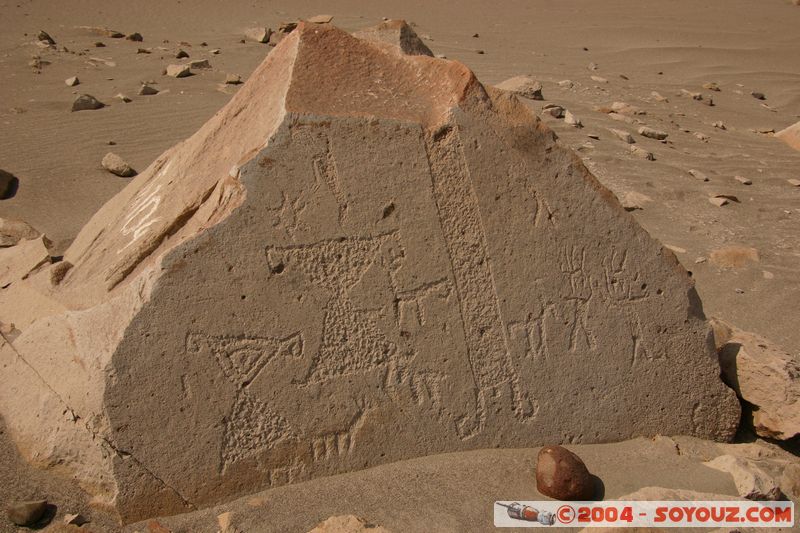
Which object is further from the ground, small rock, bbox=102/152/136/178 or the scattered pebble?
small rock, bbox=102/152/136/178

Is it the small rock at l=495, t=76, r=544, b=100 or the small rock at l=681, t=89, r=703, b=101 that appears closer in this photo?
the small rock at l=495, t=76, r=544, b=100

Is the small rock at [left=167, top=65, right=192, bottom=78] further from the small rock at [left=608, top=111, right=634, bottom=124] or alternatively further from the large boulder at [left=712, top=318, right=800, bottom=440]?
the large boulder at [left=712, top=318, right=800, bottom=440]

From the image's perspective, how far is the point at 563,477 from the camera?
2.09 metres

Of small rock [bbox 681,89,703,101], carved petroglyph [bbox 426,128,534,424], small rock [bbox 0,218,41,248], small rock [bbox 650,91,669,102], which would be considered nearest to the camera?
Result: carved petroglyph [bbox 426,128,534,424]

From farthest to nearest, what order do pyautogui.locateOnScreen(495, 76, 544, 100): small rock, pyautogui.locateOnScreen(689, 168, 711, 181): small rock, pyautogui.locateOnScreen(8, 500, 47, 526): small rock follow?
pyautogui.locateOnScreen(495, 76, 544, 100): small rock < pyautogui.locateOnScreen(689, 168, 711, 181): small rock < pyautogui.locateOnScreen(8, 500, 47, 526): small rock

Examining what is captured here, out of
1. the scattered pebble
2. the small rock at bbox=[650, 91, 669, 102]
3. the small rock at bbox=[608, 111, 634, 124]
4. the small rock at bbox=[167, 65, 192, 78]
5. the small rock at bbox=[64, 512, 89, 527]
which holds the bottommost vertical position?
the small rock at bbox=[64, 512, 89, 527]

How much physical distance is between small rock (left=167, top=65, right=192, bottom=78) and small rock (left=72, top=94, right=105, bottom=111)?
0.97m

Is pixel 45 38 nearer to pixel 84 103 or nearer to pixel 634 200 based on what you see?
pixel 84 103

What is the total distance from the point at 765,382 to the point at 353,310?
1507 millimetres

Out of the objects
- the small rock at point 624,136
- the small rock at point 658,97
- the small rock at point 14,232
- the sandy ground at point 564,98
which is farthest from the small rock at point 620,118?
the small rock at point 14,232

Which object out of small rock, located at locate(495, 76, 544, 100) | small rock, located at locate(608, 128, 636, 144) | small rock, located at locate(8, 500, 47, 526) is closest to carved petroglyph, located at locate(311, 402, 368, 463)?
small rock, located at locate(8, 500, 47, 526)

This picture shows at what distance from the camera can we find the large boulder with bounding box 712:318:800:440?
254 centimetres

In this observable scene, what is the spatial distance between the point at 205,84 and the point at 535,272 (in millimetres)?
4596

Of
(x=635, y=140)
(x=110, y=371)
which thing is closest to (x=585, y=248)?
(x=110, y=371)
